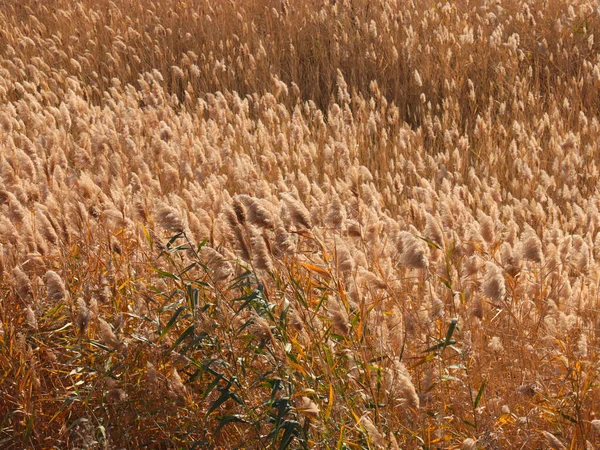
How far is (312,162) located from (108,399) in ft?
7.23

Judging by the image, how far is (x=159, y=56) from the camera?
22.4 feet

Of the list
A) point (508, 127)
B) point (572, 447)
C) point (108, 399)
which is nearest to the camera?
point (572, 447)

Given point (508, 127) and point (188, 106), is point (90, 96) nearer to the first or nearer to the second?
point (188, 106)

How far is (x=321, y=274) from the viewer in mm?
2188

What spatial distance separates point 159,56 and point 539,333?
5048mm

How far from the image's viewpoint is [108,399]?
2.42 meters

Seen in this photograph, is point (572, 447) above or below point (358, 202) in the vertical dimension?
below

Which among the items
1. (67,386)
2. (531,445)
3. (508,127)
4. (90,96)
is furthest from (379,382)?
(90,96)

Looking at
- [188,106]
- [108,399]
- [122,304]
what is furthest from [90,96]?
[108,399]

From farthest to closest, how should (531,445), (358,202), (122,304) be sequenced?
(122,304)
(358,202)
(531,445)

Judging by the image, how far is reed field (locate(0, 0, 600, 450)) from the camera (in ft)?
6.69

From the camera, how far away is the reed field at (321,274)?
6.69 ft

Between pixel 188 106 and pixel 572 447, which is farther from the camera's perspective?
pixel 188 106

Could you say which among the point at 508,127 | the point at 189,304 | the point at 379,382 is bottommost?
the point at 379,382
